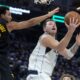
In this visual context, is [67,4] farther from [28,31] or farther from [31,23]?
[31,23]

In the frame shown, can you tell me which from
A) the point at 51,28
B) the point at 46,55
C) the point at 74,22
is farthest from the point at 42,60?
the point at 74,22

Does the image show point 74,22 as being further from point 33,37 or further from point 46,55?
point 33,37

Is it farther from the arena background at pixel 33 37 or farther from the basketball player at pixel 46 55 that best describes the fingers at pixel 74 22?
the arena background at pixel 33 37

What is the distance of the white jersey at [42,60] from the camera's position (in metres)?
4.43

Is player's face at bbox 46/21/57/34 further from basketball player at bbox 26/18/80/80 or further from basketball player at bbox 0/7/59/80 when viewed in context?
basketball player at bbox 0/7/59/80

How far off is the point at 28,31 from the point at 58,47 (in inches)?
537

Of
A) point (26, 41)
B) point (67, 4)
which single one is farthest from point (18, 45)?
point (67, 4)

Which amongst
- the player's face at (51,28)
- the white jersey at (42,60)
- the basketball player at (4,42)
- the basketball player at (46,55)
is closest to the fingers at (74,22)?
the basketball player at (46,55)

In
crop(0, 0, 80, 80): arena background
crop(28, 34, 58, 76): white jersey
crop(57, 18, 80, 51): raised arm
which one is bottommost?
crop(0, 0, 80, 80): arena background

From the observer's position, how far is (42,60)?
176 inches

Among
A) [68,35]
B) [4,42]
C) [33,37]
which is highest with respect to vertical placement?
[68,35]

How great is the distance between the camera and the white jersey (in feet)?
14.5

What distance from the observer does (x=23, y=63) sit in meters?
16.7

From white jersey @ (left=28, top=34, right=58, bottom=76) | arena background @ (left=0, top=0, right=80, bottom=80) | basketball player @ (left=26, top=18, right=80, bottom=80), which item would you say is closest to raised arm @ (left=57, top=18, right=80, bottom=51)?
basketball player @ (left=26, top=18, right=80, bottom=80)
